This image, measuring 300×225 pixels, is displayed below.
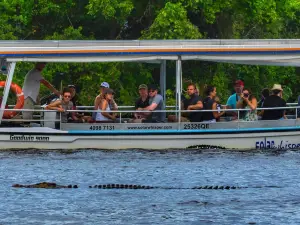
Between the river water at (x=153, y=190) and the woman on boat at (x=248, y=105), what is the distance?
2.78 feet

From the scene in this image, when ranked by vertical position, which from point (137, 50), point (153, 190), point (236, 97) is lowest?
point (153, 190)

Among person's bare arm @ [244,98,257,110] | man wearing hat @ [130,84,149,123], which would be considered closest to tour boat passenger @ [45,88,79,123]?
man wearing hat @ [130,84,149,123]

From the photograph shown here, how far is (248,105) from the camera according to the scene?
88.4ft

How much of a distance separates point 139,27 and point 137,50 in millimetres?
19893

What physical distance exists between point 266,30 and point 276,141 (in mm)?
21325

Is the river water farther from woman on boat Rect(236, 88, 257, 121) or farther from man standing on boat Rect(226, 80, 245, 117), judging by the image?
man standing on boat Rect(226, 80, 245, 117)

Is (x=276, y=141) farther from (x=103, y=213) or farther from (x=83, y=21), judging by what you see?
(x=83, y=21)

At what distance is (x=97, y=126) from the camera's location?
26.8m

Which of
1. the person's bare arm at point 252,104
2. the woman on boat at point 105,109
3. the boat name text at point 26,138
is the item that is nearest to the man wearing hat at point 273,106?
the person's bare arm at point 252,104

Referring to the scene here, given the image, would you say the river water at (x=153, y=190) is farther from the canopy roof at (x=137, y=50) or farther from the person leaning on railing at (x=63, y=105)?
the canopy roof at (x=137, y=50)

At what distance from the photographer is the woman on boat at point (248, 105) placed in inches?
1057

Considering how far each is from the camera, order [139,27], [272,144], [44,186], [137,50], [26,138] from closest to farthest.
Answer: [44,186], [26,138], [137,50], [272,144], [139,27]

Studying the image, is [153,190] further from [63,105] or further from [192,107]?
[63,105]

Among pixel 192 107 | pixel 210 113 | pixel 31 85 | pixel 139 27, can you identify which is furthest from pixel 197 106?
pixel 139 27
